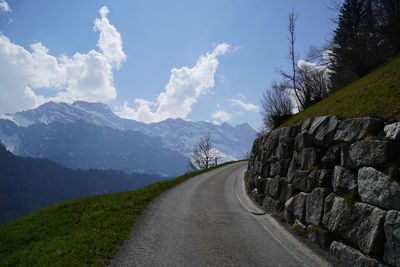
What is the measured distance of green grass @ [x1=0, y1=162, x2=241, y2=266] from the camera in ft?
28.7

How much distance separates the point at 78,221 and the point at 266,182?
36.5 feet

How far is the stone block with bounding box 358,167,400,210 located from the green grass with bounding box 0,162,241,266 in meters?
7.77

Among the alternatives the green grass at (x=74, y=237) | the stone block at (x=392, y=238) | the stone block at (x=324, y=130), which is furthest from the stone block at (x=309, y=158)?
the green grass at (x=74, y=237)

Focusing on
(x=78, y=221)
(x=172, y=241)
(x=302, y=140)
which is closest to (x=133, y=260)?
(x=172, y=241)

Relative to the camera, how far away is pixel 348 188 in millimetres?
8484

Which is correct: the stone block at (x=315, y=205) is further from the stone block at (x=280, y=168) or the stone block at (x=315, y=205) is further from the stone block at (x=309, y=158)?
the stone block at (x=280, y=168)

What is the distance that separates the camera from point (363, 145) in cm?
808

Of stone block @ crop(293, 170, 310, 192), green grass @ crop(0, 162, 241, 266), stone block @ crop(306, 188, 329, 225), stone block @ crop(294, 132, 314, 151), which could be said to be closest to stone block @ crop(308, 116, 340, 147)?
stone block @ crop(294, 132, 314, 151)

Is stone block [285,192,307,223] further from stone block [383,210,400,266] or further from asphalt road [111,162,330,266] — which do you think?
stone block [383,210,400,266]

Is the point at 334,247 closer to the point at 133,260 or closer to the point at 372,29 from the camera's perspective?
the point at 133,260

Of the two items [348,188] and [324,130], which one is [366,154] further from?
[324,130]

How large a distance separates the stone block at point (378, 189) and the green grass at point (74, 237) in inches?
306

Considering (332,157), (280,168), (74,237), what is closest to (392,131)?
(332,157)

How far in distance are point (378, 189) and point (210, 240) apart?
234 inches
